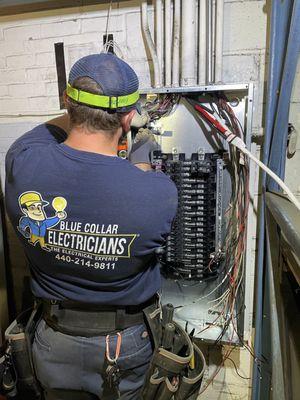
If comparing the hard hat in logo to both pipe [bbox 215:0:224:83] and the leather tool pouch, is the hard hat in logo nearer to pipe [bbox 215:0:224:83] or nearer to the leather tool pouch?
the leather tool pouch

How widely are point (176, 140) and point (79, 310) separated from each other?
0.76 meters

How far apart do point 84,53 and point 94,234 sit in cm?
96

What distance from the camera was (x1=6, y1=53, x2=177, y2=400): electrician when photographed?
0.89m

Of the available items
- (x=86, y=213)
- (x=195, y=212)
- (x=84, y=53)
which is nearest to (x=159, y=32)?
(x=84, y=53)

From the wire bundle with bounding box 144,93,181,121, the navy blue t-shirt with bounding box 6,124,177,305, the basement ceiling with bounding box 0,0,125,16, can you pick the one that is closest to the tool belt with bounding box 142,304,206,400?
the navy blue t-shirt with bounding box 6,124,177,305

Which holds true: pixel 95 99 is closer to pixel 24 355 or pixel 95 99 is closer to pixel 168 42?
pixel 168 42

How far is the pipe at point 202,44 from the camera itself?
4.29 feet

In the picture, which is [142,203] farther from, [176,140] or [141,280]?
[176,140]

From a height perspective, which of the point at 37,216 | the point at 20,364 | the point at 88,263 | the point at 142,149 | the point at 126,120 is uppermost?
the point at 126,120

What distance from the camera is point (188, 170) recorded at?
133 cm

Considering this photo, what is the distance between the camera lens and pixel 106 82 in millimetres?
893

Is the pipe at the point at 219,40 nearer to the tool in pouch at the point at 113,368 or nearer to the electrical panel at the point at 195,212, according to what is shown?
the electrical panel at the point at 195,212

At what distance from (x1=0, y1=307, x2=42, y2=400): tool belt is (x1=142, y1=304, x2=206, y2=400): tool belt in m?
0.38

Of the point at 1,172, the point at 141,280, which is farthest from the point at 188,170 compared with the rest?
the point at 1,172
